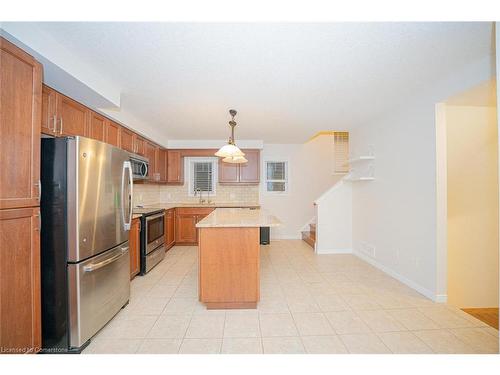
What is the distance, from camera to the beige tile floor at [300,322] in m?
1.69

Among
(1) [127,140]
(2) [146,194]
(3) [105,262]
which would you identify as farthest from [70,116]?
(2) [146,194]

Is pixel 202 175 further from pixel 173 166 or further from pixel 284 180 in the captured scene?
pixel 284 180

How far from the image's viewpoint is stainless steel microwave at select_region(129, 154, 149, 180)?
3.15 metres

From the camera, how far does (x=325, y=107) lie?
3.05 metres

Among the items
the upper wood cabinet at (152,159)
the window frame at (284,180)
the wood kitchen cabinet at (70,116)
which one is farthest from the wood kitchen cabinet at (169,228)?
the window frame at (284,180)

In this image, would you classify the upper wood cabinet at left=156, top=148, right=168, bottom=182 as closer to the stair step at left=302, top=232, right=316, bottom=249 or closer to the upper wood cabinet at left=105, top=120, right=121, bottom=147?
the upper wood cabinet at left=105, top=120, right=121, bottom=147

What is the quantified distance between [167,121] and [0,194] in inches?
107

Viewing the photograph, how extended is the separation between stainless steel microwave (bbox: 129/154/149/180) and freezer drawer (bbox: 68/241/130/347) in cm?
137

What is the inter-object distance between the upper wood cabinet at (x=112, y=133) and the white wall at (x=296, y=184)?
3.41 metres

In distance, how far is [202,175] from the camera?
5422mm

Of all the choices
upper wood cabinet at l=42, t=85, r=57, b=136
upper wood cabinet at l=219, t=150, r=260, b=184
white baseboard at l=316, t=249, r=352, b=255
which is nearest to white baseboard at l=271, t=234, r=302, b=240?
white baseboard at l=316, t=249, r=352, b=255

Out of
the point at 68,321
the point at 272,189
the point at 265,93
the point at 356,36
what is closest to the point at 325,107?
the point at 265,93
